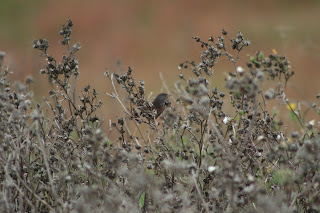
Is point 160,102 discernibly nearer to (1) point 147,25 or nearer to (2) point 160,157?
(2) point 160,157

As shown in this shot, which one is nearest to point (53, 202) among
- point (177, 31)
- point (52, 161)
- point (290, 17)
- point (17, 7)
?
point (52, 161)

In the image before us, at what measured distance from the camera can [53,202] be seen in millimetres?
2887

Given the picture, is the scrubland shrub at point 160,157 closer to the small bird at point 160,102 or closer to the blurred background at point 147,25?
the small bird at point 160,102

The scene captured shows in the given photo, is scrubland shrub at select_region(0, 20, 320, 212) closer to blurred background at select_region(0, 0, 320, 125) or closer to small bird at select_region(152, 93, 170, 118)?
small bird at select_region(152, 93, 170, 118)

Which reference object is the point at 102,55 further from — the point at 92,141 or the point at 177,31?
the point at 92,141

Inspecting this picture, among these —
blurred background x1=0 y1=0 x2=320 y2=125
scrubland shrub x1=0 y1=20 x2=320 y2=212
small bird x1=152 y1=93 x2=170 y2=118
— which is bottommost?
scrubland shrub x1=0 y1=20 x2=320 y2=212

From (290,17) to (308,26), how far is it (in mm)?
684

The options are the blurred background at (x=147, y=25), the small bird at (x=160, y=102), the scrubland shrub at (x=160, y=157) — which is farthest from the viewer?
the blurred background at (x=147, y=25)

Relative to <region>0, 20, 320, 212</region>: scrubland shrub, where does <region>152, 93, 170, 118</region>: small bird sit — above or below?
above

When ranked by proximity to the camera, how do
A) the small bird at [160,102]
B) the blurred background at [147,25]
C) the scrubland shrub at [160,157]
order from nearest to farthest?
1. the scrubland shrub at [160,157]
2. the small bird at [160,102]
3. the blurred background at [147,25]

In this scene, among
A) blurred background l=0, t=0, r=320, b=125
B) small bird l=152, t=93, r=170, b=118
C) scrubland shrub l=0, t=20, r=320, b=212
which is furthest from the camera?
blurred background l=0, t=0, r=320, b=125

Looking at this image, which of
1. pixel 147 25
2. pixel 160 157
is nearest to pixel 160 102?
pixel 160 157

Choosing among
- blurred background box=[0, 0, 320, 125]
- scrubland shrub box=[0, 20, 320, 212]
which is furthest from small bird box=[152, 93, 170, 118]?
blurred background box=[0, 0, 320, 125]

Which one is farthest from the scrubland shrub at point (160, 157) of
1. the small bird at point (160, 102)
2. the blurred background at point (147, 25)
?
the blurred background at point (147, 25)
